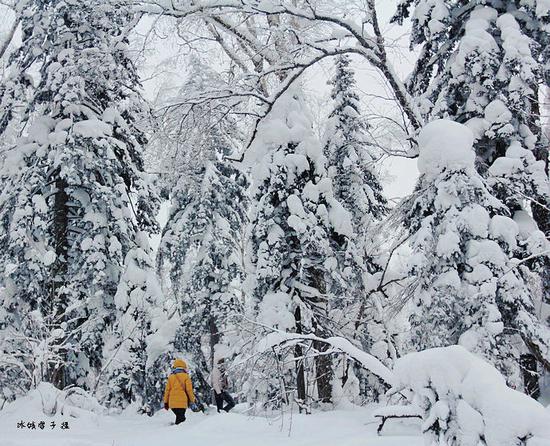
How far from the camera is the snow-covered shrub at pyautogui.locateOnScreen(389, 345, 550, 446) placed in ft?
9.46

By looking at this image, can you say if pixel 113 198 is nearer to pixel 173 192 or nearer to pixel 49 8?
pixel 49 8

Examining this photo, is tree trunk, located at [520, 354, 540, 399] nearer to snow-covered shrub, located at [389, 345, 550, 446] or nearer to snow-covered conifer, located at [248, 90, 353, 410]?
snow-covered conifer, located at [248, 90, 353, 410]

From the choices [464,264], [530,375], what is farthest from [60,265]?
[530,375]

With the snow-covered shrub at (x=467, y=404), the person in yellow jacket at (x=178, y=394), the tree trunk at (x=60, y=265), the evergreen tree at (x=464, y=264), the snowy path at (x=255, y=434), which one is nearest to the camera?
the snow-covered shrub at (x=467, y=404)

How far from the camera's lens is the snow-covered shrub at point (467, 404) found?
2.88 metres

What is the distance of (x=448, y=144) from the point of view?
7754 millimetres

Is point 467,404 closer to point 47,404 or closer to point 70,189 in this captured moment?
point 47,404

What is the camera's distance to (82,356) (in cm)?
1379

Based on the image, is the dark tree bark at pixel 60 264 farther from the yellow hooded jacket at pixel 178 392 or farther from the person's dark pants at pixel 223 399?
the person's dark pants at pixel 223 399

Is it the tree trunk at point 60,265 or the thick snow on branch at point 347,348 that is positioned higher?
the tree trunk at point 60,265

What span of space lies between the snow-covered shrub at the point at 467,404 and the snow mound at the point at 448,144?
4914 millimetres

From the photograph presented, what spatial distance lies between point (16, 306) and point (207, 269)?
6.84 meters

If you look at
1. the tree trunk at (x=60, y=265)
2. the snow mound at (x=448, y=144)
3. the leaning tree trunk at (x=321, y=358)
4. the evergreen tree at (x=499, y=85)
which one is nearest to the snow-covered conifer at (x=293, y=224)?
the leaning tree trunk at (x=321, y=358)

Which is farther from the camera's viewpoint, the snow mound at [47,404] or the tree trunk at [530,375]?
the snow mound at [47,404]
